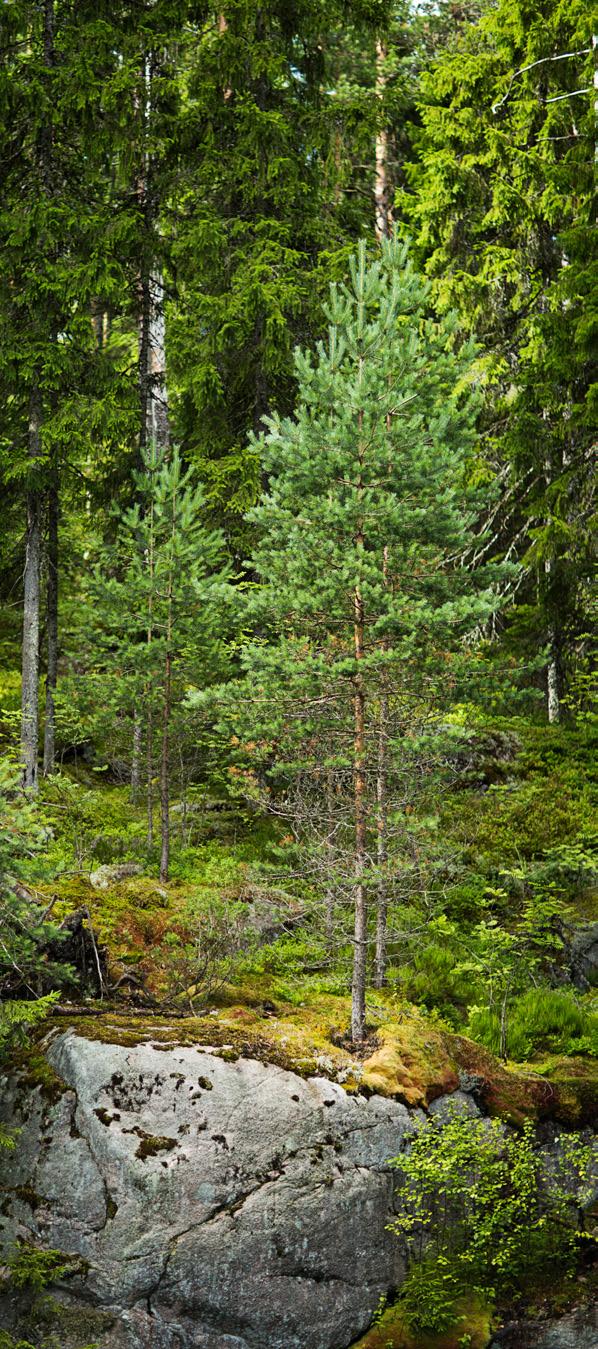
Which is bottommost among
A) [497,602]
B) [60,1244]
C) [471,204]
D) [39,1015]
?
[60,1244]

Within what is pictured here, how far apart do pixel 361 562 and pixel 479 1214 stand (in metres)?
5.45

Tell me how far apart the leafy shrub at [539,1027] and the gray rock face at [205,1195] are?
250 cm

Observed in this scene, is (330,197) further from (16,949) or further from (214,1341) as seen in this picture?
(214,1341)

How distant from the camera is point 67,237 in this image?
15.5m

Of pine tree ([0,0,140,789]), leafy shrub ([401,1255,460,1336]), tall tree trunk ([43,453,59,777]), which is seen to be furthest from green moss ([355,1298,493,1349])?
tall tree trunk ([43,453,59,777])

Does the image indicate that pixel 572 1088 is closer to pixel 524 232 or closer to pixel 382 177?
pixel 524 232

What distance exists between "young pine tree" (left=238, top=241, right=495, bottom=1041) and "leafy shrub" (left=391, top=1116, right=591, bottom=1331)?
4.39ft

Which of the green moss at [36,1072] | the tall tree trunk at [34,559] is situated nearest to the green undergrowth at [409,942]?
the green moss at [36,1072]

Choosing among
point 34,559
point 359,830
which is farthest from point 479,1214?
point 34,559

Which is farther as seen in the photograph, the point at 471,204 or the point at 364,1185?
the point at 471,204

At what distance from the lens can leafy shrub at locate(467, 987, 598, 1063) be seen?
395 inches

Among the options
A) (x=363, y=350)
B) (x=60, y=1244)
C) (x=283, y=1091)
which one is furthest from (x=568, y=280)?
(x=60, y=1244)

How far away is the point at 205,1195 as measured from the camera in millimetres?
7086

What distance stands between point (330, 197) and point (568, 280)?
692 centimetres
